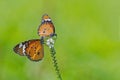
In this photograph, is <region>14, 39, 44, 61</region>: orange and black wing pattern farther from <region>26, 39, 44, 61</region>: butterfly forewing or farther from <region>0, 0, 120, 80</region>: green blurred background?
<region>0, 0, 120, 80</region>: green blurred background

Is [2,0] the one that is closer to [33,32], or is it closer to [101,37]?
[33,32]

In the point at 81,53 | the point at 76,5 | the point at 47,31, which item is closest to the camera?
the point at 47,31

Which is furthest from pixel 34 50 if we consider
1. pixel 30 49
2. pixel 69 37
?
pixel 69 37

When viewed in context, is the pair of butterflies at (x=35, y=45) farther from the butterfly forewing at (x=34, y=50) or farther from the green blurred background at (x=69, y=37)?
the green blurred background at (x=69, y=37)

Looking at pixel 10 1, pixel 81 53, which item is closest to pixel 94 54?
pixel 81 53

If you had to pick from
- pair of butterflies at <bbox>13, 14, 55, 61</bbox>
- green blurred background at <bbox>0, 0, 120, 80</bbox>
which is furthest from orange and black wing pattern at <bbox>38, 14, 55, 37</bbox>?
green blurred background at <bbox>0, 0, 120, 80</bbox>

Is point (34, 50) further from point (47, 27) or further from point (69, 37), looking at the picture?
point (69, 37)
